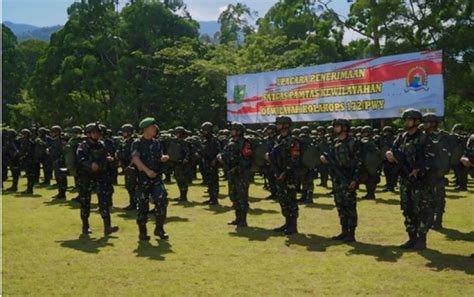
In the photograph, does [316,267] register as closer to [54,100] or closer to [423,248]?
[423,248]

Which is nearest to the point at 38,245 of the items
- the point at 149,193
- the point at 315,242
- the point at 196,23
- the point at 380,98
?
the point at 149,193

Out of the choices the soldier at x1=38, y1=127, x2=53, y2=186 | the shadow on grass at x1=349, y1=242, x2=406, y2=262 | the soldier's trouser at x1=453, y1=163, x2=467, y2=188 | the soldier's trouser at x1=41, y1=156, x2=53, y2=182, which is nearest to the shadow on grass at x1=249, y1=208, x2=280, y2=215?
the shadow on grass at x1=349, y1=242, x2=406, y2=262

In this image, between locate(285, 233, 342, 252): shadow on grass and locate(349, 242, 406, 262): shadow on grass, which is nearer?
locate(349, 242, 406, 262): shadow on grass

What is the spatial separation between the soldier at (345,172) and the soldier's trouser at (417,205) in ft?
2.91

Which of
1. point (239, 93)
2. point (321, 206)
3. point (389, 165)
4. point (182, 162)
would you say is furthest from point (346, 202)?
point (239, 93)

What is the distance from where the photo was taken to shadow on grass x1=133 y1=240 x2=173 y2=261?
919 cm

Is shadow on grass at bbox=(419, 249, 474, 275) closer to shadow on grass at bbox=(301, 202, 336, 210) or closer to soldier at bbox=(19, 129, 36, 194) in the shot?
shadow on grass at bbox=(301, 202, 336, 210)

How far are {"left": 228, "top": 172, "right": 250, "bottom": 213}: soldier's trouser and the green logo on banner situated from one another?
14.6m

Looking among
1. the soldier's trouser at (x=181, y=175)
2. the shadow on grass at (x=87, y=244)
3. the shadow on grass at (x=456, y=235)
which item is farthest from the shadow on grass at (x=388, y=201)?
the shadow on grass at (x=87, y=244)

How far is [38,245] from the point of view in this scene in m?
10.3

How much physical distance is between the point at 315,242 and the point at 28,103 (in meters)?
40.9

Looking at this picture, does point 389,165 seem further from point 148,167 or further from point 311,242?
point 148,167

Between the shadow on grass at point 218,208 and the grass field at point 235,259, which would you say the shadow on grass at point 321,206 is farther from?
the shadow on grass at point 218,208

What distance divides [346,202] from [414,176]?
4.54ft
